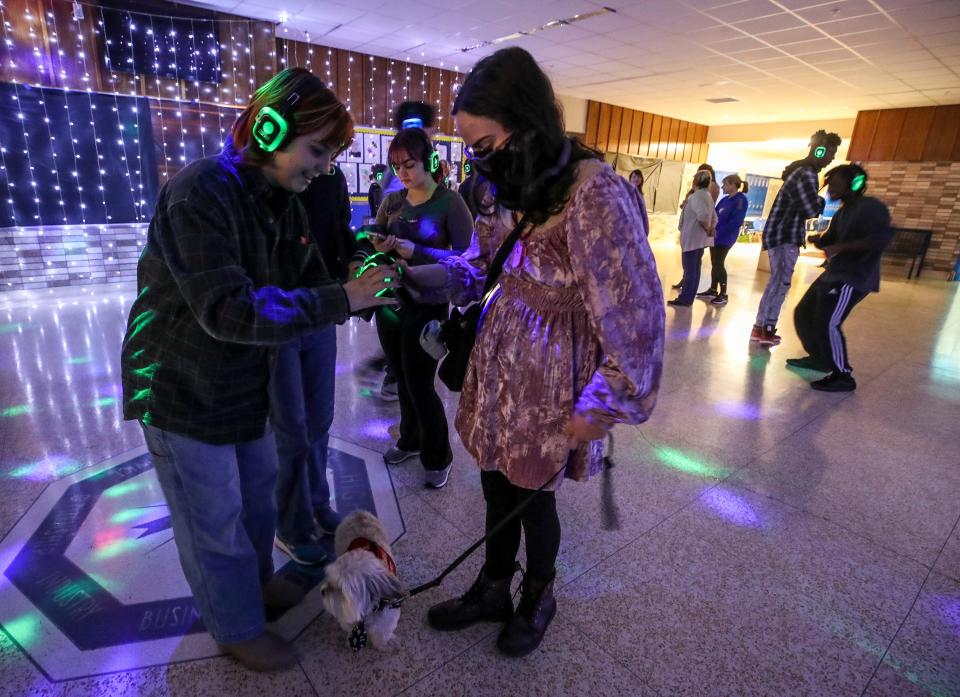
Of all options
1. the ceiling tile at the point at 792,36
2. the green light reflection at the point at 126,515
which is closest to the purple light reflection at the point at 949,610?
the green light reflection at the point at 126,515

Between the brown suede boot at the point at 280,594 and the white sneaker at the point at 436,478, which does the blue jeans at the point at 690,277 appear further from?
the brown suede boot at the point at 280,594

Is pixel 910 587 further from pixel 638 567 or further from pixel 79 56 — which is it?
pixel 79 56

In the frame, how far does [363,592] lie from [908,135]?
13891mm

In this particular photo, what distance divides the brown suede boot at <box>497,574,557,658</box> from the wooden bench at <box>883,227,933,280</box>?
12.6m

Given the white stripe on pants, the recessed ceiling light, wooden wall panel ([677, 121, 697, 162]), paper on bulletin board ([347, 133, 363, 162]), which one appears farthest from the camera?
wooden wall panel ([677, 121, 697, 162])

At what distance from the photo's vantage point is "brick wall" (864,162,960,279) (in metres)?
10.3

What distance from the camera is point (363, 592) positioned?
1.31 m

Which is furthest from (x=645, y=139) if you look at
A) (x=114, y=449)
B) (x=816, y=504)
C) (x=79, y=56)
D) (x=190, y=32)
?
Result: (x=114, y=449)

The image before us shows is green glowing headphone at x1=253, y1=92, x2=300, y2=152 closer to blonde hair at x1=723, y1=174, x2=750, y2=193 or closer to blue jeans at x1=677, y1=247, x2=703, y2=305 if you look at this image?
blue jeans at x1=677, y1=247, x2=703, y2=305

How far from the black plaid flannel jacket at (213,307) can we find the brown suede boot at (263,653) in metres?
0.59

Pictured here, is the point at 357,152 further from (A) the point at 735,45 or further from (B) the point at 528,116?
(B) the point at 528,116

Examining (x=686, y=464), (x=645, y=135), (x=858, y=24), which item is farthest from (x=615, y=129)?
(x=686, y=464)

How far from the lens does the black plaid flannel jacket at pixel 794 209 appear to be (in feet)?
13.8

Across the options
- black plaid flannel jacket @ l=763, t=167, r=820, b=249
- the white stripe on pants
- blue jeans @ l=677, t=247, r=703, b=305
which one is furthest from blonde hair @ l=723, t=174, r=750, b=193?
the white stripe on pants
